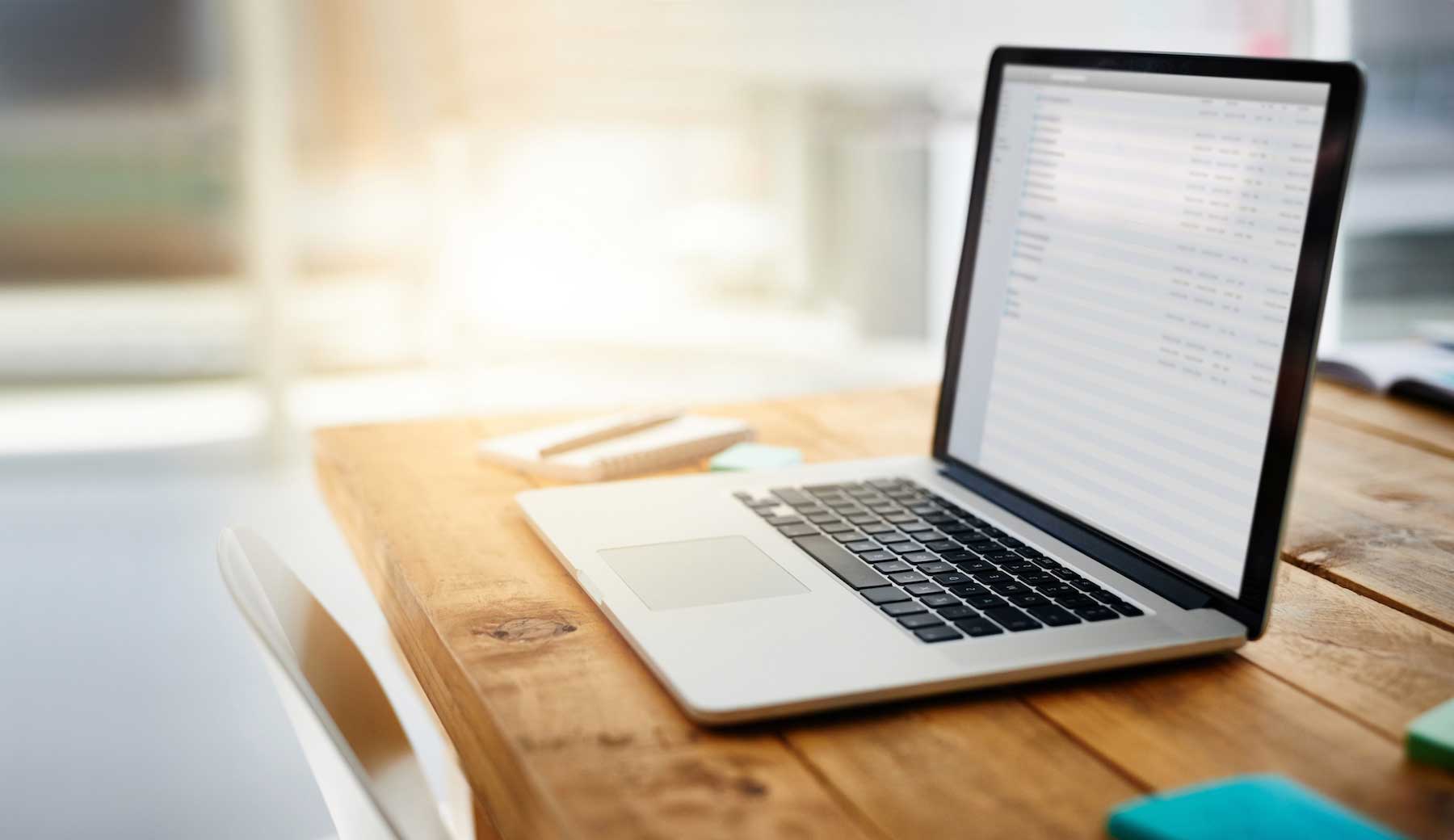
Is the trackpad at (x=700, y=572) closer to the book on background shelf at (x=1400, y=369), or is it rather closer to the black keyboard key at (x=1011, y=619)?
the black keyboard key at (x=1011, y=619)

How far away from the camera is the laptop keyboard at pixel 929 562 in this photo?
693 mm

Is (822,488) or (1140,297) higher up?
(1140,297)

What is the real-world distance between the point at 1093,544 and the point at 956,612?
0.49 ft

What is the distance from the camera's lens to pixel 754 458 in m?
1.05

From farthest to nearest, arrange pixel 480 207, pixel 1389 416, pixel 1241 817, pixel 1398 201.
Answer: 1. pixel 1398 201
2. pixel 480 207
3. pixel 1389 416
4. pixel 1241 817

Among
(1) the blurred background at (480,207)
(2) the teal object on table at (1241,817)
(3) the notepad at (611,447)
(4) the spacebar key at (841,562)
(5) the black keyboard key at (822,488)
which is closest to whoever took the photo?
(2) the teal object on table at (1241,817)

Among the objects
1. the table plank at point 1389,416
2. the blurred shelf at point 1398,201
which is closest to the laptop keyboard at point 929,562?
the table plank at point 1389,416

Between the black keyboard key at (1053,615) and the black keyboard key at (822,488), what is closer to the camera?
the black keyboard key at (1053,615)

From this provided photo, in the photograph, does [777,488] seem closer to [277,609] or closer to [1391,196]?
[277,609]

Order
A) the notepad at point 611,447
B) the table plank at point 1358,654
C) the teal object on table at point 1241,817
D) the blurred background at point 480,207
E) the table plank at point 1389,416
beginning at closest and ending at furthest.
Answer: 1. the teal object on table at point 1241,817
2. the table plank at point 1358,654
3. the notepad at point 611,447
4. the table plank at point 1389,416
5. the blurred background at point 480,207

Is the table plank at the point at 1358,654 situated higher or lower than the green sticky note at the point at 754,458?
higher

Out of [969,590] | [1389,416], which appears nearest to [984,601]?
[969,590]

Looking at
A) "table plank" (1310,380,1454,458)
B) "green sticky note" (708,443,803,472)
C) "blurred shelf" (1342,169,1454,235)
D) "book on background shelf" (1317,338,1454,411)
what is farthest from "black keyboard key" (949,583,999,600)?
"blurred shelf" (1342,169,1454,235)

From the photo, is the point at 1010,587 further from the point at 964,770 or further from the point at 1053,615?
the point at 964,770
